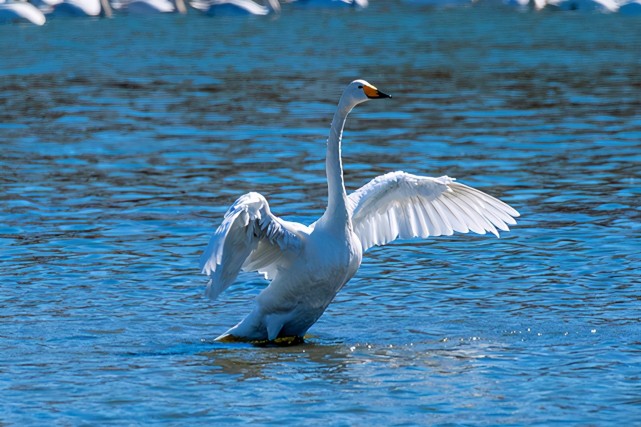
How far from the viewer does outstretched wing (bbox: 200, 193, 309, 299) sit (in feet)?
28.7

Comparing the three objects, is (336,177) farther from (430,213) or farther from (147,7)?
(147,7)

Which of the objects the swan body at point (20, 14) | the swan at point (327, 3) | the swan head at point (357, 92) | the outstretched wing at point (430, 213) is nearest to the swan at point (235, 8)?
the swan at point (327, 3)

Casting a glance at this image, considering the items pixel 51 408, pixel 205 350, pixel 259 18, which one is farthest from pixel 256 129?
pixel 259 18

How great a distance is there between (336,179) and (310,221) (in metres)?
4.28

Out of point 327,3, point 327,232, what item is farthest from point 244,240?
point 327,3

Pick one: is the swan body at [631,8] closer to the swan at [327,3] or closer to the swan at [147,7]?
the swan at [327,3]

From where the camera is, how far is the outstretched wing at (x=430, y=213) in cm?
1085

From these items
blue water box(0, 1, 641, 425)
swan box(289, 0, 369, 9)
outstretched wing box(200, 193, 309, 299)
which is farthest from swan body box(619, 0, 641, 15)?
outstretched wing box(200, 193, 309, 299)

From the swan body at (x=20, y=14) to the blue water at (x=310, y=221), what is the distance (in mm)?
7655

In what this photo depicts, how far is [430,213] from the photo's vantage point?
11055 millimetres

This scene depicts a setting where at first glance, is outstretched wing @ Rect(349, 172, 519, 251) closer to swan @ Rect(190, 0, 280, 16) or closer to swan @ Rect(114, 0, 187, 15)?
swan @ Rect(190, 0, 280, 16)

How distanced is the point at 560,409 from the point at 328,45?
81.7 feet

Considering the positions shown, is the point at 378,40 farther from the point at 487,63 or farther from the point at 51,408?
the point at 51,408

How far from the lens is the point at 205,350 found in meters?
9.90
